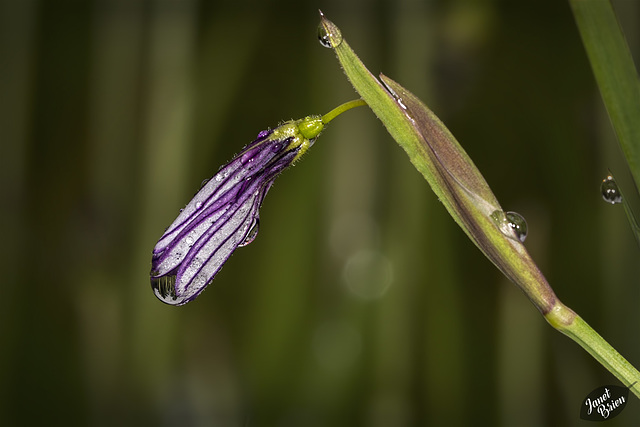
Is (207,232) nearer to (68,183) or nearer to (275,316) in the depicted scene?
(275,316)

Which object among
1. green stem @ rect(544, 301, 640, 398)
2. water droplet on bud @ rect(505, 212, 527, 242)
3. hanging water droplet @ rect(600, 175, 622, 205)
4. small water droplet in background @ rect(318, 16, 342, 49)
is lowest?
green stem @ rect(544, 301, 640, 398)

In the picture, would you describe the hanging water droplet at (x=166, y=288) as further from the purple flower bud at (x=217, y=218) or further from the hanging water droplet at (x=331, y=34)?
the hanging water droplet at (x=331, y=34)

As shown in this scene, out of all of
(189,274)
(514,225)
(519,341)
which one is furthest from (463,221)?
(519,341)

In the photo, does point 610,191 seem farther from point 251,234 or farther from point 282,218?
point 282,218

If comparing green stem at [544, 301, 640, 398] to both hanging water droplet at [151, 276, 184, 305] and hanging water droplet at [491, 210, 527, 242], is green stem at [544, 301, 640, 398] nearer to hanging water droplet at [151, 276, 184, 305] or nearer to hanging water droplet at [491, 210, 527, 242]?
hanging water droplet at [491, 210, 527, 242]

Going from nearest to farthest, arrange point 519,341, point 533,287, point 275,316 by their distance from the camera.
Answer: point 533,287 < point 519,341 < point 275,316

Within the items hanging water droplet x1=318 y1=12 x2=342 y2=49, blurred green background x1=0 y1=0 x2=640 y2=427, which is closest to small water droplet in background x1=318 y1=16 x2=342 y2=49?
hanging water droplet x1=318 y1=12 x2=342 y2=49
